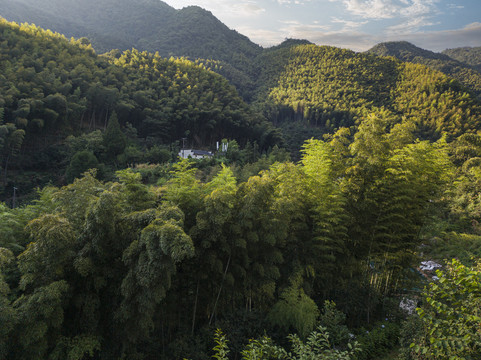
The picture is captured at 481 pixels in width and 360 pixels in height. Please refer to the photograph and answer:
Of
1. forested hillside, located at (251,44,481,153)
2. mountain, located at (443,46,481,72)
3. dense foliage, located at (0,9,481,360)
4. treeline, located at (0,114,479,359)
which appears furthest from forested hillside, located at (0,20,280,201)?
mountain, located at (443,46,481,72)

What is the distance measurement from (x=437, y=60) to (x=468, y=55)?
53708 mm

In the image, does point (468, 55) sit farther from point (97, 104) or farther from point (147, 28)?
point (97, 104)

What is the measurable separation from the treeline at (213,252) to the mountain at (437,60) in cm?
5999

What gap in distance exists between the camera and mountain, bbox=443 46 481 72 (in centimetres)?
9594

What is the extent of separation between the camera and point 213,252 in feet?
18.7

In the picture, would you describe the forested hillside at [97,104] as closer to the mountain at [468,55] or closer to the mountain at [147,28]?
the mountain at [147,28]

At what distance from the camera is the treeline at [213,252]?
4.07 metres

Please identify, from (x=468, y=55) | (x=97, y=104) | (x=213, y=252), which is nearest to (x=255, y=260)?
(x=213, y=252)

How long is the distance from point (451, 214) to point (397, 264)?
11192 mm

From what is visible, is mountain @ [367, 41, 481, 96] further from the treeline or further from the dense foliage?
the treeline

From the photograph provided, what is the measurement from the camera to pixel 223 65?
238 feet

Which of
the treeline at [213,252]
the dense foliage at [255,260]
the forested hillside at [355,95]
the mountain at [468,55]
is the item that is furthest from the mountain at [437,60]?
the treeline at [213,252]

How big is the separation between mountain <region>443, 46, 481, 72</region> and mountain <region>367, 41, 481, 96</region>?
1.21 m

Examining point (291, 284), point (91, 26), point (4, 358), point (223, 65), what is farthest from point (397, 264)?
point (91, 26)
